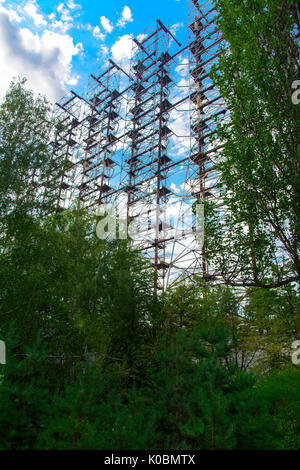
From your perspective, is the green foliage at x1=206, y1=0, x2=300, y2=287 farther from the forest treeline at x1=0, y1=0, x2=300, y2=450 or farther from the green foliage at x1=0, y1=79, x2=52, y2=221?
the green foliage at x1=0, y1=79, x2=52, y2=221

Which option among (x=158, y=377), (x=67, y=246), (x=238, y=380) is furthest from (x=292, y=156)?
(x=67, y=246)

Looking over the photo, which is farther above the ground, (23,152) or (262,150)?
(23,152)

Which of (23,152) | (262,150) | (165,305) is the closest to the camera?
(262,150)

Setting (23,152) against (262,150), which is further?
(23,152)

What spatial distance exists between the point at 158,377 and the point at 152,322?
7.00 m

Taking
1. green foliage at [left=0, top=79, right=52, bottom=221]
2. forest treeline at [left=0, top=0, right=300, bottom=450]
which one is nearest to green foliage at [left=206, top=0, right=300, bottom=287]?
forest treeline at [left=0, top=0, right=300, bottom=450]

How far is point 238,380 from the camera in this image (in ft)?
15.8

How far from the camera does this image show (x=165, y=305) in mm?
12867

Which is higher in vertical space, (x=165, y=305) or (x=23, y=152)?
(x=23, y=152)

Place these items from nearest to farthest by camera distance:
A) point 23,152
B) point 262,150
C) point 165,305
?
point 262,150, point 23,152, point 165,305

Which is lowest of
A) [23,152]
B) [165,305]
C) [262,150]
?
[165,305]

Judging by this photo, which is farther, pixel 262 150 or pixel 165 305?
pixel 165 305

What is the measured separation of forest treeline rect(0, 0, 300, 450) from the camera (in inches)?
151
